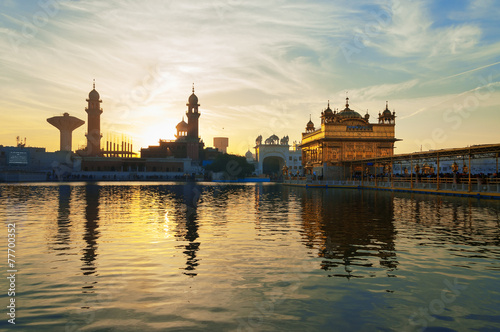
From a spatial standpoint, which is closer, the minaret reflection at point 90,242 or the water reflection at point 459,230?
the minaret reflection at point 90,242

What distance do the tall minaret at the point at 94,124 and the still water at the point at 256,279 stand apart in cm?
13690

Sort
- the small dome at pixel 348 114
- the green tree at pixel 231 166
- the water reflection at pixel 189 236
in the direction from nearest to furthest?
the water reflection at pixel 189 236 < the small dome at pixel 348 114 < the green tree at pixel 231 166

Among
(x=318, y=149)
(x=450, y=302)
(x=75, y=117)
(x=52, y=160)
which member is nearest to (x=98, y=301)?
(x=450, y=302)

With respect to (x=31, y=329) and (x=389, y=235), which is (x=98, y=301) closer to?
(x=31, y=329)

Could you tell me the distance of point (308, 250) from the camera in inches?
507

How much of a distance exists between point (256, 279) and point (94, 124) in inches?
5985

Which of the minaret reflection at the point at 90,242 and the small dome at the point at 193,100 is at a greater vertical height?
the small dome at the point at 193,100

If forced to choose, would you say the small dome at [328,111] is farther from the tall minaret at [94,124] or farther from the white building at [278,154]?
the tall minaret at [94,124]

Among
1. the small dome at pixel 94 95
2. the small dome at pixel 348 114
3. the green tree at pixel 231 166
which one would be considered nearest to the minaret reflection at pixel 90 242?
the small dome at pixel 348 114

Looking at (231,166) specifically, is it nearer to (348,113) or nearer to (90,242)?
(348,113)

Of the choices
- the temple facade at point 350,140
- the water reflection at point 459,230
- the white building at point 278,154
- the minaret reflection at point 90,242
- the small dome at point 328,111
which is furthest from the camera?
the white building at point 278,154

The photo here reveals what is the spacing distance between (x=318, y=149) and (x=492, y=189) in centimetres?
4930

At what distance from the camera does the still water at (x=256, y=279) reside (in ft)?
22.9

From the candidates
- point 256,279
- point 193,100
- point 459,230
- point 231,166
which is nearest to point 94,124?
point 193,100
